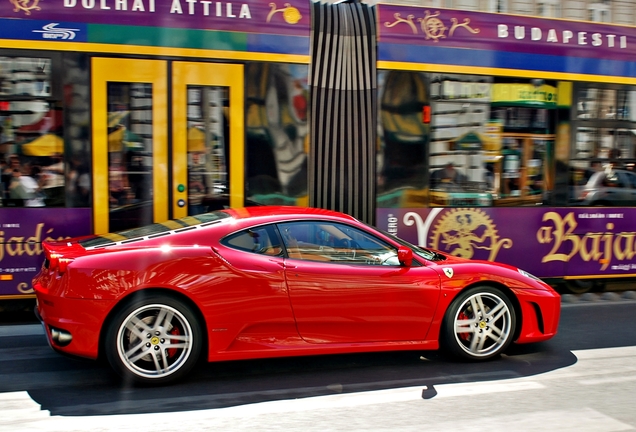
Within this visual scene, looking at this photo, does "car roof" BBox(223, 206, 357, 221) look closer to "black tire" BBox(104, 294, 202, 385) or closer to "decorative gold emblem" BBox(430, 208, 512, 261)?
"black tire" BBox(104, 294, 202, 385)

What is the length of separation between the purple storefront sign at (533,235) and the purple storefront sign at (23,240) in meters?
3.37

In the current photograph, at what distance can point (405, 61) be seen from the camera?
7605 millimetres

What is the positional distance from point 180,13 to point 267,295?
3.34 meters

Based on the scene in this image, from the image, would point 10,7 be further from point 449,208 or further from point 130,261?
point 449,208

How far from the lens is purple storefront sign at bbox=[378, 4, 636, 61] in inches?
299

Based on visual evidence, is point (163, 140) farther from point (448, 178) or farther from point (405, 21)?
point (448, 178)

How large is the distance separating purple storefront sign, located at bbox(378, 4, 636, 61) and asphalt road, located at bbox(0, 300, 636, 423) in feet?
11.5

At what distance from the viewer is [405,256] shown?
5.46 metres

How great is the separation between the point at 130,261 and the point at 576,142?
225 inches

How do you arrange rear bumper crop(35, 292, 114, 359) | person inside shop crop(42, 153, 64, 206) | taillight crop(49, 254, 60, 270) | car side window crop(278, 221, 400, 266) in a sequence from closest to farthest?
rear bumper crop(35, 292, 114, 359) → taillight crop(49, 254, 60, 270) → car side window crop(278, 221, 400, 266) → person inside shop crop(42, 153, 64, 206)

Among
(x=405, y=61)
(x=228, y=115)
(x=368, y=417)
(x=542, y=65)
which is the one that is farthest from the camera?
(x=542, y=65)

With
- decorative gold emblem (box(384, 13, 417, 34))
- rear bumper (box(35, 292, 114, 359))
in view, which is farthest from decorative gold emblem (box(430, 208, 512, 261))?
rear bumper (box(35, 292, 114, 359))

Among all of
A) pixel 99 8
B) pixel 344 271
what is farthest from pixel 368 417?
pixel 99 8

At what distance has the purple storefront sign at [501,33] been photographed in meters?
7.60
